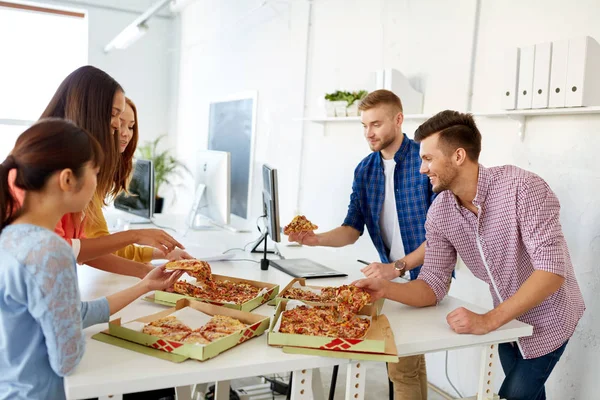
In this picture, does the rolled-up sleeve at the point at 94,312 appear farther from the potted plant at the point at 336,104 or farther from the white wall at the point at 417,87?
the potted plant at the point at 336,104

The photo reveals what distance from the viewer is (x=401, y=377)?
8.59 feet

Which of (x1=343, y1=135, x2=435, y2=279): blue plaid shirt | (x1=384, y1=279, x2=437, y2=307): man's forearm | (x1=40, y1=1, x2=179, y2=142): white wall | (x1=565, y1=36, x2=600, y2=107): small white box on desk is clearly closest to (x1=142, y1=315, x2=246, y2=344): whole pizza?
(x1=384, y1=279, x2=437, y2=307): man's forearm

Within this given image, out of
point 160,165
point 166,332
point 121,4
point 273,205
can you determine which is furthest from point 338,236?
point 121,4

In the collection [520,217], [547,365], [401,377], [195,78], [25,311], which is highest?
[195,78]

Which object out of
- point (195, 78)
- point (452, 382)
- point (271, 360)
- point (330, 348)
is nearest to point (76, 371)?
point (271, 360)

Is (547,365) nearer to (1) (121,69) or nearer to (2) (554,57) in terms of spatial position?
(2) (554,57)

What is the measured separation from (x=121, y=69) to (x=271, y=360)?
6.91m

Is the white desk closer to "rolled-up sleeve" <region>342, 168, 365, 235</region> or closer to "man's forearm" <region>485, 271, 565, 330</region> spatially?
"man's forearm" <region>485, 271, 565, 330</region>

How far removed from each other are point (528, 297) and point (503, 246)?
0.73 feet

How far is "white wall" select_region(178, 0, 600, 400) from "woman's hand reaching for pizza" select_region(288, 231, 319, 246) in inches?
38.0

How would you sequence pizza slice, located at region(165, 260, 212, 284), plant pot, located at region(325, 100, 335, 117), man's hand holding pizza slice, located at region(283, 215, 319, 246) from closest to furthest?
pizza slice, located at region(165, 260, 212, 284)
man's hand holding pizza slice, located at region(283, 215, 319, 246)
plant pot, located at region(325, 100, 335, 117)

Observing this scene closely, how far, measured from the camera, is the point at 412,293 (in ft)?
6.28

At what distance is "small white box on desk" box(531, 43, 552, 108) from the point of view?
7.77 ft

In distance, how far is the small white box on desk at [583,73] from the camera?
2234 mm
